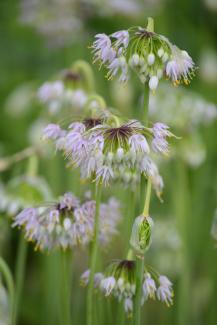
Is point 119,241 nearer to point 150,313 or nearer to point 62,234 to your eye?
point 150,313

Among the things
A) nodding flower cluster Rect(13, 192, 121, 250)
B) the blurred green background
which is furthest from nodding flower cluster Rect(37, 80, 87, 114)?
nodding flower cluster Rect(13, 192, 121, 250)

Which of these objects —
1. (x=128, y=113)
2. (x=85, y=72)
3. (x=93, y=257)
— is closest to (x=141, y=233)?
(x=93, y=257)

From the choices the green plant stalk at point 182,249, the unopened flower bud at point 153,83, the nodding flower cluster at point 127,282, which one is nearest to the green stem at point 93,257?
the nodding flower cluster at point 127,282

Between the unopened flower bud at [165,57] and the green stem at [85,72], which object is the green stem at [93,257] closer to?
the unopened flower bud at [165,57]

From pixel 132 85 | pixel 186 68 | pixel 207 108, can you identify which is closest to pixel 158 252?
pixel 207 108

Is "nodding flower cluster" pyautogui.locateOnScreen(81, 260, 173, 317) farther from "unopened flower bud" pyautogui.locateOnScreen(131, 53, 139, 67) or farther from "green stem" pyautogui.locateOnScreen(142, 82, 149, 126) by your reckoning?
"unopened flower bud" pyautogui.locateOnScreen(131, 53, 139, 67)

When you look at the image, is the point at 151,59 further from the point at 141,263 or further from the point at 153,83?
the point at 141,263

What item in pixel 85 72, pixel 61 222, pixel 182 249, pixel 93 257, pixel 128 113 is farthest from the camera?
pixel 128 113

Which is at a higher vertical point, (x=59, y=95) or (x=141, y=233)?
(x=59, y=95)
